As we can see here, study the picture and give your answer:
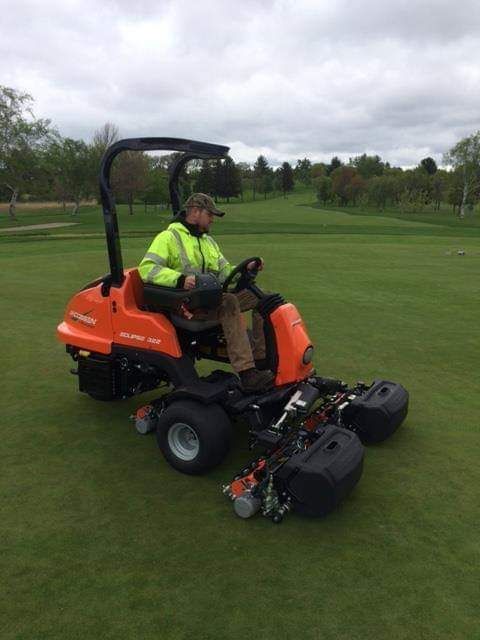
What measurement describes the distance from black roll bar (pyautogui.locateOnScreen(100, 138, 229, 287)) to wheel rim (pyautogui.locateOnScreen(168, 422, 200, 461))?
60.6 inches

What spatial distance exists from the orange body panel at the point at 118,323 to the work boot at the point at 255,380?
62cm

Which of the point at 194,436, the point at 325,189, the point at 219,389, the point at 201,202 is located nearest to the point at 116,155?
the point at 201,202

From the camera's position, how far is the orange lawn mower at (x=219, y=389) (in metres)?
3.62

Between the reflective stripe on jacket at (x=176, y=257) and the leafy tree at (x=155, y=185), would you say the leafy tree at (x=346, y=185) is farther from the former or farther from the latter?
the reflective stripe on jacket at (x=176, y=257)

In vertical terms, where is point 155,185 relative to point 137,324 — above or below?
above

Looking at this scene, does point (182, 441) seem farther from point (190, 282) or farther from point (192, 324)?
point (190, 282)

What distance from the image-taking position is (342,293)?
1136cm


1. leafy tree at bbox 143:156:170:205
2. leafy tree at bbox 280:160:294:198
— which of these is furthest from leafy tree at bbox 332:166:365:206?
leafy tree at bbox 143:156:170:205

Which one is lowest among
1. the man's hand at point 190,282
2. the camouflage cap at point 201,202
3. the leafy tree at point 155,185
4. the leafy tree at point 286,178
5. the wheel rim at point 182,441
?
the wheel rim at point 182,441

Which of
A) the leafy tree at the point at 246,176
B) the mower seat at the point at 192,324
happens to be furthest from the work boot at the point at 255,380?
the leafy tree at the point at 246,176

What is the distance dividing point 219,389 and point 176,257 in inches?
52.5

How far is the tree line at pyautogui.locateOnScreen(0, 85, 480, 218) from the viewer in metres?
49.8

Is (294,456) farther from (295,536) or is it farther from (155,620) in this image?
(155,620)

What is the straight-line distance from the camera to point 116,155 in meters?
4.52
